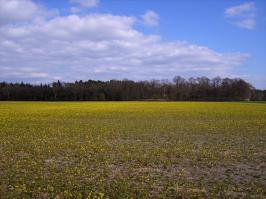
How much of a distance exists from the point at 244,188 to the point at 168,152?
6.18 metres

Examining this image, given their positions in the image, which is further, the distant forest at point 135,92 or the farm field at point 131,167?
the distant forest at point 135,92

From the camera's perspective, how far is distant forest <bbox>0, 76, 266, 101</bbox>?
500ft

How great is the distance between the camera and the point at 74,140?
20156 millimetres

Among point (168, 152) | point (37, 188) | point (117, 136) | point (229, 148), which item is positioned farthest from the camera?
point (117, 136)

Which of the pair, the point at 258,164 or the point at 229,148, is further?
the point at 229,148

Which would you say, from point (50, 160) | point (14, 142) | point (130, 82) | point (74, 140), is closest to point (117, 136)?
point (74, 140)

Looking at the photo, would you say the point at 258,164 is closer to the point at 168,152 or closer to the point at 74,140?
the point at 168,152

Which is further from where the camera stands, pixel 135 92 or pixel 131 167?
pixel 135 92

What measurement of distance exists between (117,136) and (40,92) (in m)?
140

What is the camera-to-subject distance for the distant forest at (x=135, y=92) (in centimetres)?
15238

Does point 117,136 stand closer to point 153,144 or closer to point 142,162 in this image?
point 153,144

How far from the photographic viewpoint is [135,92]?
164m

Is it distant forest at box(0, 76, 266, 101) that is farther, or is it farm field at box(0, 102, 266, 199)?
distant forest at box(0, 76, 266, 101)

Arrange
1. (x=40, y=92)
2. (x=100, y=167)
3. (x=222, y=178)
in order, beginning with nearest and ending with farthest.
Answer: (x=222, y=178) → (x=100, y=167) → (x=40, y=92)
